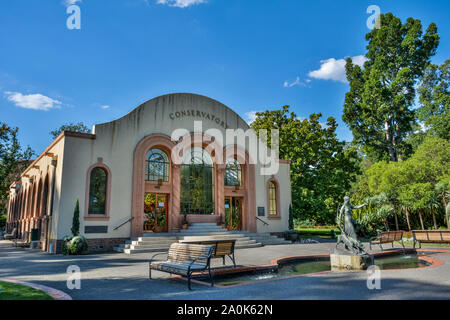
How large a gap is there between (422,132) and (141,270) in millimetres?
42890

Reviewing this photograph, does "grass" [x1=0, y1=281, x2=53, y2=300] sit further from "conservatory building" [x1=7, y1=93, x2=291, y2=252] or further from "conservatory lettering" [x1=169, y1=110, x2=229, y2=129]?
"conservatory lettering" [x1=169, y1=110, x2=229, y2=129]

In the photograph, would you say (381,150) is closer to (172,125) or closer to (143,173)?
(172,125)

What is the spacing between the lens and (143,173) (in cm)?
1703

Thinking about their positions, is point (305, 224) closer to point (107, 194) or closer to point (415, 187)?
point (415, 187)

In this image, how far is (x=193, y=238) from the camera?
16.2 metres

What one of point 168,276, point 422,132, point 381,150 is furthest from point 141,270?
point 422,132

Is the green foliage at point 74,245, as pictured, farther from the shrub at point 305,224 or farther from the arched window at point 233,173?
the shrub at point 305,224

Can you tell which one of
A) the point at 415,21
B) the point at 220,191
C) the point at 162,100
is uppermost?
the point at 415,21

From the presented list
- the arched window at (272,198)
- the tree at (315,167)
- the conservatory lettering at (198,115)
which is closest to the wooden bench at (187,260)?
the conservatory lettering at (198,115)

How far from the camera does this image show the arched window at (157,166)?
17812 millimetres

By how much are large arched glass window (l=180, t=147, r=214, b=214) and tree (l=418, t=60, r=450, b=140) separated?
81.6 feet

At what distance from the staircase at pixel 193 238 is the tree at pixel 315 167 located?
19.5 feet

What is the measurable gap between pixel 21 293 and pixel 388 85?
3116 centimetres

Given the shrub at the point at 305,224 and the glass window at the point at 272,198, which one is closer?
the glass window at the point at 272,198
